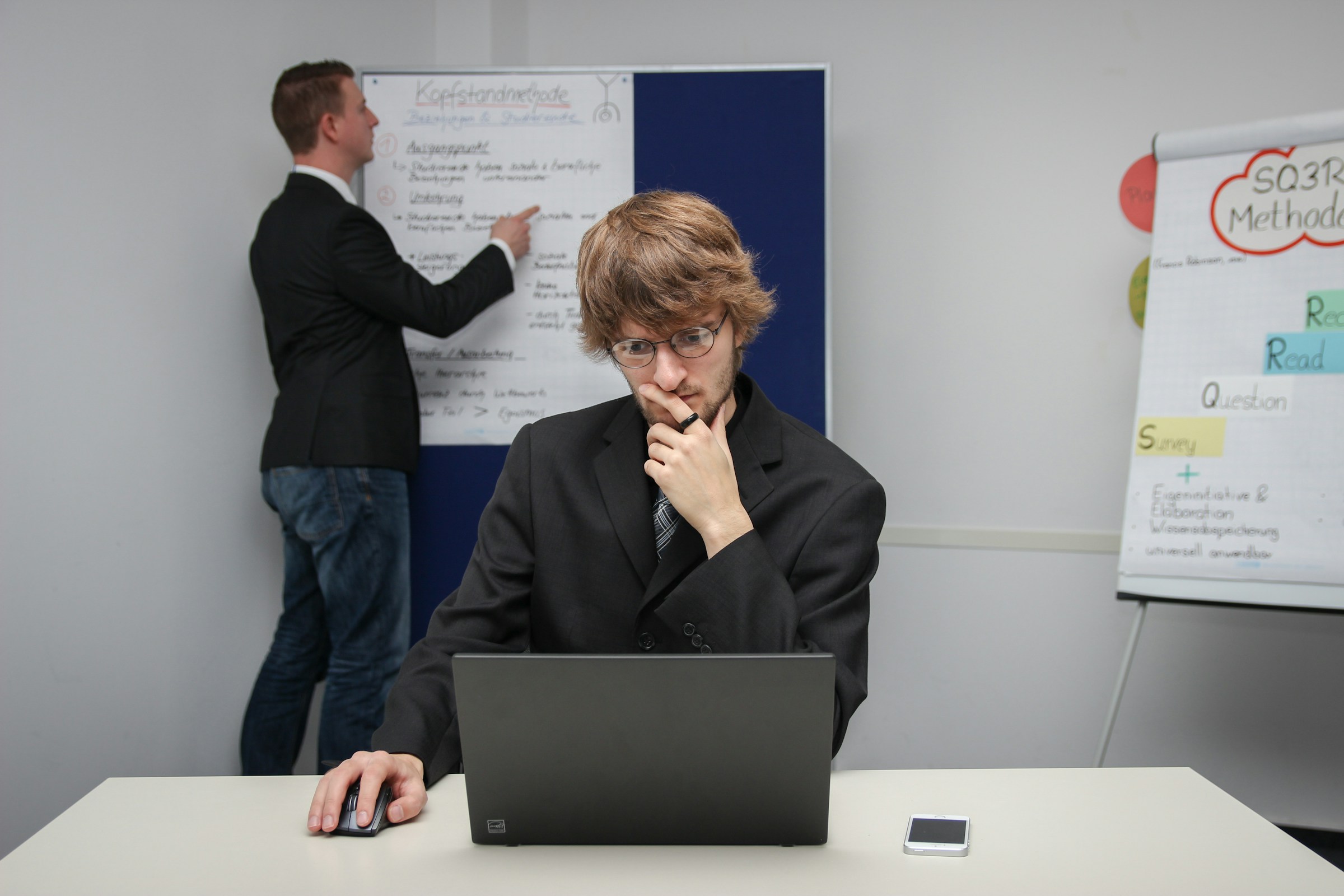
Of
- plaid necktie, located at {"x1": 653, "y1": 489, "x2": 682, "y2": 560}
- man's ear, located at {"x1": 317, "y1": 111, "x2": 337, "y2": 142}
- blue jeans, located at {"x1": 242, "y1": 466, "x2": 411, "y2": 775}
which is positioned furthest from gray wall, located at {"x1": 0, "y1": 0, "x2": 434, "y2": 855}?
plaid necktie, located at {"x1": 653, "y1": 489, "x2": 682, "y2": 560}

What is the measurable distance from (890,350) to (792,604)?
1885mm

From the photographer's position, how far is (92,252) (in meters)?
2.09

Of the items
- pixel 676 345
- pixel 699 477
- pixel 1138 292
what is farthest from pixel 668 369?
pixel 1138 292

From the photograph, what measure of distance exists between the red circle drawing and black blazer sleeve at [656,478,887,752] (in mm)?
1991

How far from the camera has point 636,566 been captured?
133 cm

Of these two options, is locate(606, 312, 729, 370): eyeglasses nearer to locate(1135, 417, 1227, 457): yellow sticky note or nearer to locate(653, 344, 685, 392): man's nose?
locate(653, 344, 685, 392): man's nose

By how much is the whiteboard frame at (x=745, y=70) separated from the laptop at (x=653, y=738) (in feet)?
5.77

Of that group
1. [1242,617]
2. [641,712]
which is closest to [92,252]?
[641,712]

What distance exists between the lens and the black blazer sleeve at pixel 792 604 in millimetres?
1147

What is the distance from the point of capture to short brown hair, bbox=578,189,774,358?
4.11 feet

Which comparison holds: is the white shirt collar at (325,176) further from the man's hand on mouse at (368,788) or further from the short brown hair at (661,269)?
the man's hand on mouse at (368,788)

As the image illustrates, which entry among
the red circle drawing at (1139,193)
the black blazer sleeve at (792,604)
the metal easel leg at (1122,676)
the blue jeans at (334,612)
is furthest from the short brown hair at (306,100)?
the metal easel leg at (1122,676)

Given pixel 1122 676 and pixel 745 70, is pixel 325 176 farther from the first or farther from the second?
pixel 1122 676

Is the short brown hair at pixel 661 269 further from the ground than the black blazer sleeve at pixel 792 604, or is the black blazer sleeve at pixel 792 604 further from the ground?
the short brown hair at pixel 661 269
